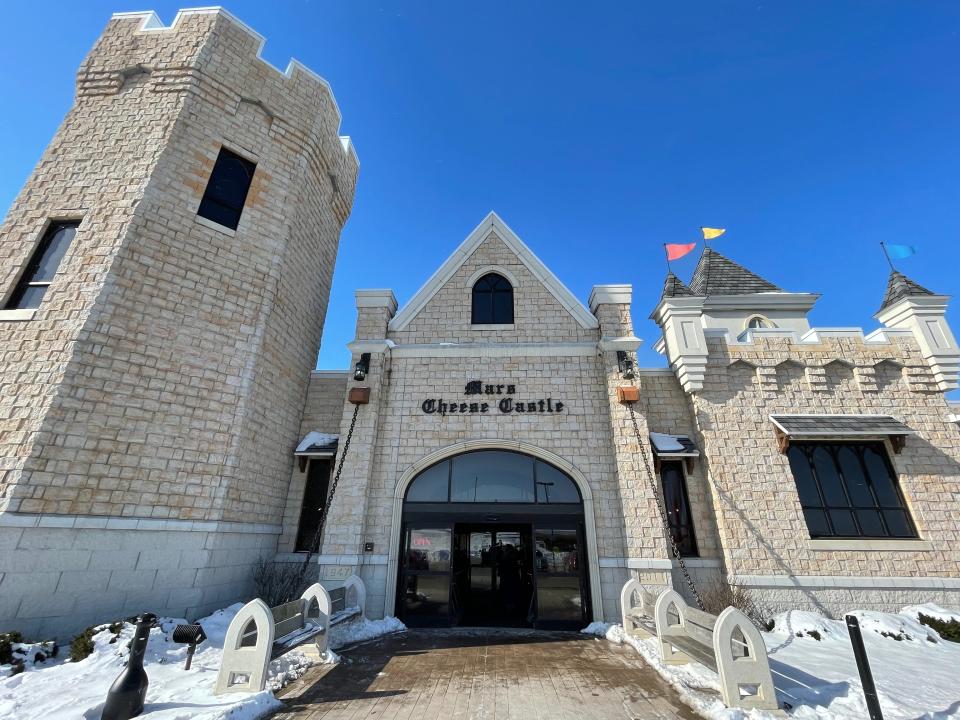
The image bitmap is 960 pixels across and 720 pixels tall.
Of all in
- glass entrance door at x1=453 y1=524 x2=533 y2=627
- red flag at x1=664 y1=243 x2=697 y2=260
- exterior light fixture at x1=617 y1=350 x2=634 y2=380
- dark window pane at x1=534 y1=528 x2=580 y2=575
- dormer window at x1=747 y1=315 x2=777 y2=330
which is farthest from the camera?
dormer window at x1=747 y1=315 x2=777 y2=330

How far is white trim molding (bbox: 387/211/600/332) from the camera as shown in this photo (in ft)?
35.9

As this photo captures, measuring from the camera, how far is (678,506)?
948 centimetres

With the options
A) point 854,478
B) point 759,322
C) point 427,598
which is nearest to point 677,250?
point 759,322

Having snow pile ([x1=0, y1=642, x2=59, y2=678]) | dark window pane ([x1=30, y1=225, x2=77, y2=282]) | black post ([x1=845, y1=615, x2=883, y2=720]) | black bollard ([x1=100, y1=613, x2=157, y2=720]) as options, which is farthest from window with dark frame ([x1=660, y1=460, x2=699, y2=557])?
dark window pane ([x1=30, y1=225, x2=77, y2=282])

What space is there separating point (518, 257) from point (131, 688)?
10.7m

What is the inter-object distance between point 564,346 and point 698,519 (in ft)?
16.0

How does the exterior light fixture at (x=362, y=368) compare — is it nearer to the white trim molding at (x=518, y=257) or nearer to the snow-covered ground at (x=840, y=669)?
the white trim molding at (x=518, y=257)

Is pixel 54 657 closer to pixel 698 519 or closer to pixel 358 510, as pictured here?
pixel 358 510

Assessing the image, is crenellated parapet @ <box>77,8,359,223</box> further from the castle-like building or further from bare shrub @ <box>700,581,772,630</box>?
bare shrub @ <box>700,581,772,630</box>

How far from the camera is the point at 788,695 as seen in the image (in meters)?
4.89

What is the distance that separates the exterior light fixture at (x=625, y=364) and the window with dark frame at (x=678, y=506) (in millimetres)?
2184

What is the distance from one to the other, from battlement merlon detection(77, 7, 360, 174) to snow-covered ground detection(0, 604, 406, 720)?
11.2m

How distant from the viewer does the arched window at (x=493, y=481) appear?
30.6 feet

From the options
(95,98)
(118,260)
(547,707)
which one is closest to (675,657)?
(547,707)
